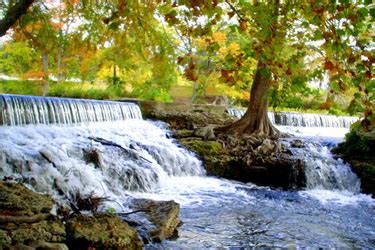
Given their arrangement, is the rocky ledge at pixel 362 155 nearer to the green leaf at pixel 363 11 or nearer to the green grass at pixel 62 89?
the green leaf at pixel 363 11

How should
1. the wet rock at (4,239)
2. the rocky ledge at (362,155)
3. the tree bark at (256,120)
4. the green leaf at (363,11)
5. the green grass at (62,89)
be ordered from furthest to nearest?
the green grass at (62,89)
the tree bark at (256,120)
the rocky ledge at (362,155)
the wet rock at (4,239)
the green leaf at (363,11)

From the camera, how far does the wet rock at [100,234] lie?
3805 mm

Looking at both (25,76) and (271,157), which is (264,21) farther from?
(25,76)

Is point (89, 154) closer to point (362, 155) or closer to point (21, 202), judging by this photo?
point (21, 202)

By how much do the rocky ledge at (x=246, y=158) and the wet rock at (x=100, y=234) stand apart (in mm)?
5461

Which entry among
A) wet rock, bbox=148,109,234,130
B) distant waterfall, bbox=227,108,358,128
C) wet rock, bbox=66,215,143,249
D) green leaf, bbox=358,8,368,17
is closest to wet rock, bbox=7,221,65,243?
wet rock, bbox=66,215,143,249

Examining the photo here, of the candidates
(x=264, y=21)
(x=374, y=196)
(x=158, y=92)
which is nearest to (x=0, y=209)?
(x=264, y=21)

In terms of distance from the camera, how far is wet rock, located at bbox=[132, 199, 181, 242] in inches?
193

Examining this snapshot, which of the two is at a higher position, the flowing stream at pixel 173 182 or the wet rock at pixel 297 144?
the wet rock at pixel 297 144

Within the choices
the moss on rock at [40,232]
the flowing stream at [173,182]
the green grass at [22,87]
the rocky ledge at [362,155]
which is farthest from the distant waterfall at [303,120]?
the moss on rock at [40,232]

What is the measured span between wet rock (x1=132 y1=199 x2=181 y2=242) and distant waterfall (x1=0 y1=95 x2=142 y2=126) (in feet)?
14.7

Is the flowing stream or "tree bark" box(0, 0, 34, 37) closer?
"tree bark" box(0, 0, 34, 37)

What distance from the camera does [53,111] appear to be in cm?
999

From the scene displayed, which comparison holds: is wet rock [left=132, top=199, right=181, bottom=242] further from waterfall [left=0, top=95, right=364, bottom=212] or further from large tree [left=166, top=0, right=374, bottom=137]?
large tree [left=166, top=0, right=374, bottom=137]
